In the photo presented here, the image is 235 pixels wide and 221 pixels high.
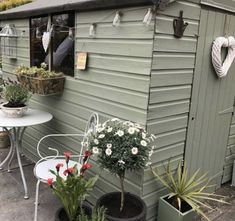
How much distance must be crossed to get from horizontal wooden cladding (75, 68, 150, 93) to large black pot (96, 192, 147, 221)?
2.93ft

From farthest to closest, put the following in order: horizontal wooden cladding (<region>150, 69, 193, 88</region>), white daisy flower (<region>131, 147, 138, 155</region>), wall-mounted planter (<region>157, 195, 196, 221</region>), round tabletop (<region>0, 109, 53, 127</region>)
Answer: round tabletop (<region>0, 109, 53, 127</region>) < wall-mounted planter (<region>157, 195, 196, 221</region>) < horizontal wooden cladding (<region>150, 69, 193, 88</region>) < white daisy flower (<region>131, 147, 138, 155</region>)

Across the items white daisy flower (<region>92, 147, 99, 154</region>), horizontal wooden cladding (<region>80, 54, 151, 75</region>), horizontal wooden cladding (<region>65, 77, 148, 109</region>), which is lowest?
white daisy flower (<region>92, 147, 99, 154</region>)

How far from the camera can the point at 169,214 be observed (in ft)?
7.92

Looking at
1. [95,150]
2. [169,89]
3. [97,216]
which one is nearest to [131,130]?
[95,150]

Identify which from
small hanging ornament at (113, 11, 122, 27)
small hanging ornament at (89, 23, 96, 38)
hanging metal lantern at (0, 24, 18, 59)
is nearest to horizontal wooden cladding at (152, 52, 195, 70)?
small hanging ornament at (113, 11, 122, 27)

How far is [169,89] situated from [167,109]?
170 millimetres

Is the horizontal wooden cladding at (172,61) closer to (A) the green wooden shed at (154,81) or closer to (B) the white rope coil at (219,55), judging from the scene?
(A) the green wooden shed at (154,81)

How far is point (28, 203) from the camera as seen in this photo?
115 inches

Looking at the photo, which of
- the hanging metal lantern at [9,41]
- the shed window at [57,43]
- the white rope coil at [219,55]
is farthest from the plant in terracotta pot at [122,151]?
the hanging metal lantern at [9,41]

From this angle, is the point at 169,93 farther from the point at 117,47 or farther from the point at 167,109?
the point at 117,47

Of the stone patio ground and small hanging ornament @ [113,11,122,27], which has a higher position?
small hanging ornament @ [113,11,122,27]

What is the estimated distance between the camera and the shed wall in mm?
2225

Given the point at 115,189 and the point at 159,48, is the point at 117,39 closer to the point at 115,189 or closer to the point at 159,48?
the point at 159,48

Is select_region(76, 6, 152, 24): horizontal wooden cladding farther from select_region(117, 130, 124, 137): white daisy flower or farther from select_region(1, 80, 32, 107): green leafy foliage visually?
select_region(1, 80, 32, 107): green leafy foliage
